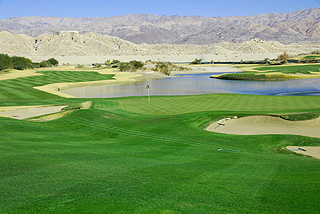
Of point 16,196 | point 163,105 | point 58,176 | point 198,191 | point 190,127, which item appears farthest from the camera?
point 163,105

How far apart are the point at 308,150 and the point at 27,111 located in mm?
24458

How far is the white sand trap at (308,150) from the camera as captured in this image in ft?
48.2

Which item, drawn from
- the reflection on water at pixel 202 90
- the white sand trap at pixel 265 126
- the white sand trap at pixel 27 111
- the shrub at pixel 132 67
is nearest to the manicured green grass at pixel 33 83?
the white sand trap at pixel 27 111

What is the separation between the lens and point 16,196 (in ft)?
22.0

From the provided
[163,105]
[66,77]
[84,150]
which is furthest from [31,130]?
[66,77]

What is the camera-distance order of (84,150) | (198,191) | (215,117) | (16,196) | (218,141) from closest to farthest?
1. (16,196)
2. (198,191)
3. (84,150)
4. (218,141)
5. (215,117)

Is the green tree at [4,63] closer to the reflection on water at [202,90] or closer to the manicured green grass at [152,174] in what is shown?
the reflection on water at [202,90]

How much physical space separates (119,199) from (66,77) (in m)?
72.7

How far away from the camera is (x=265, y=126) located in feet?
66.7

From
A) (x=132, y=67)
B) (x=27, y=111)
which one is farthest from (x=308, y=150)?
(x=132, y=67)

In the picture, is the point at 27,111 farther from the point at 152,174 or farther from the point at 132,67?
the point at 132,67

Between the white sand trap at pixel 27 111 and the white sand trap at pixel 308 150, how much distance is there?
819 inches

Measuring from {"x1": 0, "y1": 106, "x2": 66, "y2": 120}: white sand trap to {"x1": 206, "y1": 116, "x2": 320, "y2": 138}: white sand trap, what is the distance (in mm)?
16115

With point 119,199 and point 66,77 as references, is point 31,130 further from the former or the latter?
point 66,77
